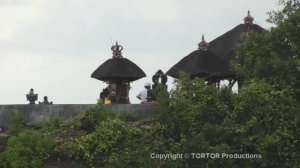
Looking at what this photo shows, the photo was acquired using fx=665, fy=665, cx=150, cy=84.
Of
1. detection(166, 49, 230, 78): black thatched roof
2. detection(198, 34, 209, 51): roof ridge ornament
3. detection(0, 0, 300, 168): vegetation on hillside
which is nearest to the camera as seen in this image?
detection(0, 0, 300, 168): vegetation on hillside

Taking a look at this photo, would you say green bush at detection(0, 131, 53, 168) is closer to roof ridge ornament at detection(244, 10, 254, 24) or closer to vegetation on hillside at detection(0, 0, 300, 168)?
vegetation on hillside at detection(0, 0, 300, 168)

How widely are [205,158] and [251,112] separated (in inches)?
53.5

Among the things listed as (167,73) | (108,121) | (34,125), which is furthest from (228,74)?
(34,125)

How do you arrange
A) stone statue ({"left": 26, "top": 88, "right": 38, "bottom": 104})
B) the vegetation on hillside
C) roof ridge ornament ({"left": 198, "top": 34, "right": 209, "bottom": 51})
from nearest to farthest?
the vegetation on hillside < stone statue ({"left": 26, "top": 88, "right": 38, "bottom": 104}) < roof ridge ornament ({"left": 198, "top": 34, "right": 209, "bottom": 51})

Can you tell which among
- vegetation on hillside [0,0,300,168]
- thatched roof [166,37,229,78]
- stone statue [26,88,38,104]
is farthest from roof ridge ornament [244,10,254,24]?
stone statue [26,88,38,104]

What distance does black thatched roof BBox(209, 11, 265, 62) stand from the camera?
1631cm

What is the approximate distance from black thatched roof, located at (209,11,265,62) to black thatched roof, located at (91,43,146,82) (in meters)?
2.15

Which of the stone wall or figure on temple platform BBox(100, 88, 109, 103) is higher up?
figure on temple platform BBox(100, 88, 109, 103)

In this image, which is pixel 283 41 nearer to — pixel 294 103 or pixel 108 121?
pixel 294 103

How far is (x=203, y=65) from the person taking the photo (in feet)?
51.4

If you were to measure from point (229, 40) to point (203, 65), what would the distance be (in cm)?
145

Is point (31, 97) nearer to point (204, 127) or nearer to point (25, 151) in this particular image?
point (25, 151)

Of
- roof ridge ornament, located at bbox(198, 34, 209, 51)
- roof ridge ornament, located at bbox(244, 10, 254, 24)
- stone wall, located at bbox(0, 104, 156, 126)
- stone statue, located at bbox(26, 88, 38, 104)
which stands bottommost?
stone wall, located at bbox(0, 104, 156, 126)

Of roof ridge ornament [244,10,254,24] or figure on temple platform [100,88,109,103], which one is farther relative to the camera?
roof ridge ornament [244,10,254,24]
